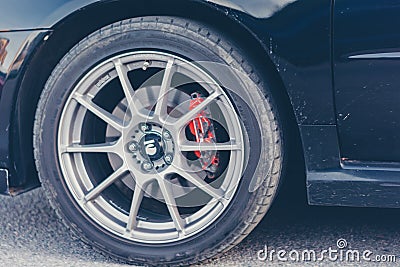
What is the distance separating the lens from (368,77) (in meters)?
2.25

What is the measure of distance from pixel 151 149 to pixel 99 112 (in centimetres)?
23

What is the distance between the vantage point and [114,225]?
2523 millimetres

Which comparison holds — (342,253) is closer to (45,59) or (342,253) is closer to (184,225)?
(184,225)

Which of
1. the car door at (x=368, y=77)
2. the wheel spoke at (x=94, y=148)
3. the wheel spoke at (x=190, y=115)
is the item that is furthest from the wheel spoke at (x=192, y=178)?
the car door at (x=368, y=77)

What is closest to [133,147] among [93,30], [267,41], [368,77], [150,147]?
[150,147]

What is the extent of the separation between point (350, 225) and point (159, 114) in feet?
3.17

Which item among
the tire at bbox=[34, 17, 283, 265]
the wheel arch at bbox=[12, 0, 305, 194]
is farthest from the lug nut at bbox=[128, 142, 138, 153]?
the wheel arch at bbox=[12, 0, 305, 194]

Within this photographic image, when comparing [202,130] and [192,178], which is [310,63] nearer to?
[202,130]

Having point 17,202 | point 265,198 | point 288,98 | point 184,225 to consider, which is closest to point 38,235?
point 17,202

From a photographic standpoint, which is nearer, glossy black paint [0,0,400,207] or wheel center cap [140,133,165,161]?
glossy black paint [0,0,400,207]

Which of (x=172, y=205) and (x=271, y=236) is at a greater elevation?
(x=172, y=205)

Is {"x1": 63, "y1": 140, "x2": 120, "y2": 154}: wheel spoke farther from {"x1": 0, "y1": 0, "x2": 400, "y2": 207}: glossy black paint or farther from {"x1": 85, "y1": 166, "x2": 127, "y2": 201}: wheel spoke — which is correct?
{"x1": 0, "y1": 0, "x2": 400, "y2": 207}: glossy black paint

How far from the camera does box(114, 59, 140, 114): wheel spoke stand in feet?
8.01

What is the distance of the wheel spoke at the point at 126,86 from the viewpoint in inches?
96.1
